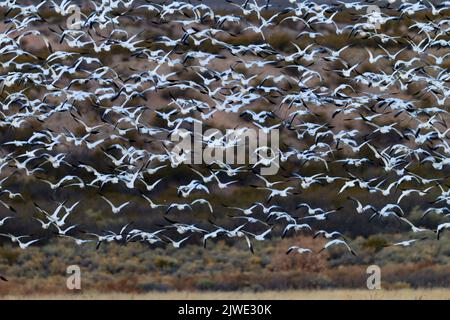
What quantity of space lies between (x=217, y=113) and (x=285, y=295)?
38.2 feet

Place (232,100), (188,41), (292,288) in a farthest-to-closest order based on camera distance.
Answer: (188,41), (232,100), (292,288)

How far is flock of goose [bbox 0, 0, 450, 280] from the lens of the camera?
28.9 meters

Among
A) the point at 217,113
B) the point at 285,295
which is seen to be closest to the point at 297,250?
the point at 285,295

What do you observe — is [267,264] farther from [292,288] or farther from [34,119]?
[34,119]

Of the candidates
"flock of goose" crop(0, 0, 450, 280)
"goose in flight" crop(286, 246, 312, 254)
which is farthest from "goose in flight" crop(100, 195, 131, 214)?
"goose in flight" crop(286, 246, 312, 254)

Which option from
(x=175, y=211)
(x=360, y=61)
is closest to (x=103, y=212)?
(x=175, y=211)

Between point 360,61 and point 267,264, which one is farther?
point 360,61

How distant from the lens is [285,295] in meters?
23.2

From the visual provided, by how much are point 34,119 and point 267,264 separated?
9.77 metres

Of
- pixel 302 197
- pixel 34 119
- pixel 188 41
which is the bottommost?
pixel 302 197

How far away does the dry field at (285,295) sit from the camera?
22.8 m

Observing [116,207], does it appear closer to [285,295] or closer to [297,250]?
[297,250]

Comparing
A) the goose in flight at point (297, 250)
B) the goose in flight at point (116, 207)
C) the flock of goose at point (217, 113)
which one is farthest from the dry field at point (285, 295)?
the goose in flight at point (116, 207)

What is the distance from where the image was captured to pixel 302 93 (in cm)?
3372
